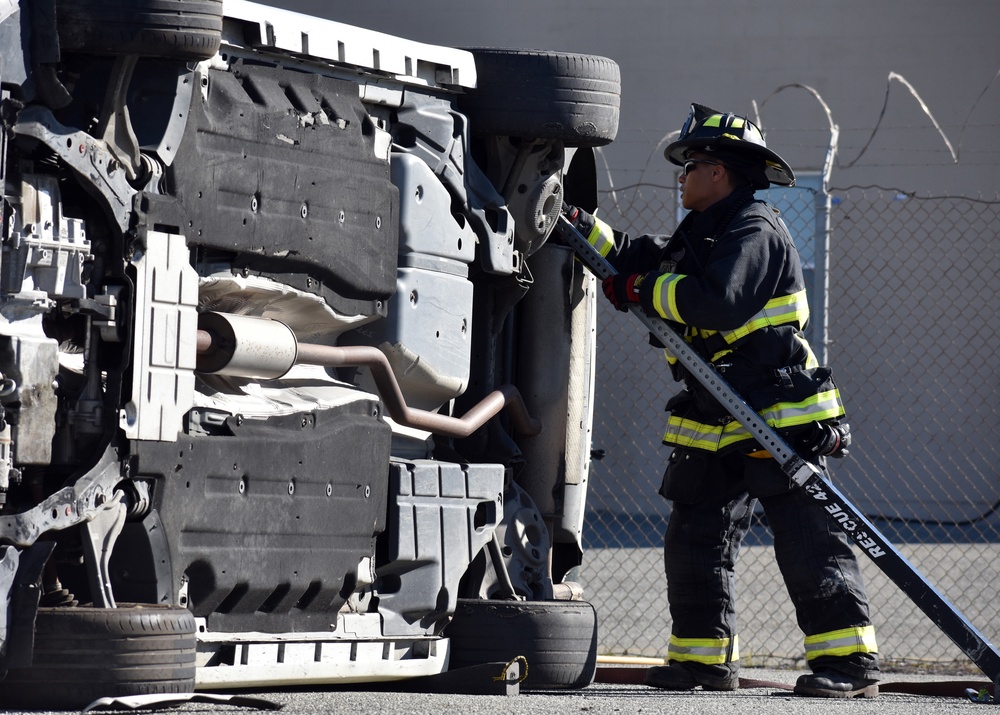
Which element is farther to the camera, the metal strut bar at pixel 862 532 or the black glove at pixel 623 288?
the black glove at pixel 623 288

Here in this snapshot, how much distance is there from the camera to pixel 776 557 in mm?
5969

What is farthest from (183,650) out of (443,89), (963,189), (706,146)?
(963,189)

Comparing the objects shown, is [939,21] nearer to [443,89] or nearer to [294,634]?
[443,89]

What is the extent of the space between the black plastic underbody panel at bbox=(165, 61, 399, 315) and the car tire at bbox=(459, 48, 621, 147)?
0.58 m

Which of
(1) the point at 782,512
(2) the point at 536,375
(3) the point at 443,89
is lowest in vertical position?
(1) the point at 782,512

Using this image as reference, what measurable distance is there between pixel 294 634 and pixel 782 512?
1888 millimetres

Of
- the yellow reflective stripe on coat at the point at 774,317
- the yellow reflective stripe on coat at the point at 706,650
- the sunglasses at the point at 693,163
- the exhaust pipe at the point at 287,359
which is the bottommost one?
the yellow reflective stripe on coat at the point at 706,650

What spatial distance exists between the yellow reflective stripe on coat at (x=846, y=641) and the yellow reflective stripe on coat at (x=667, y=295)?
122 cm

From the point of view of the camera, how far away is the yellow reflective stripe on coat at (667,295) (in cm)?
584

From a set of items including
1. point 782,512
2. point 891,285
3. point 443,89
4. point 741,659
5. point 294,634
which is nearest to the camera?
point 294,634

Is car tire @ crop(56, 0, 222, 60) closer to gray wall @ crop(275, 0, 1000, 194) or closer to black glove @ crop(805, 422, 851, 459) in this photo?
black glove @ crop(805, 422, 851, 459)

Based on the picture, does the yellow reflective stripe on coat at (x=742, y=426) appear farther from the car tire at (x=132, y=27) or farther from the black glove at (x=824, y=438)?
the car tire at (x=132, y=27)

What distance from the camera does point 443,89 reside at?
18.4 feet

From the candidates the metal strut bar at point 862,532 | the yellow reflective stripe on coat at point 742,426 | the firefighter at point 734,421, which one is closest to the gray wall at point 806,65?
the firefighter at point 734,421
